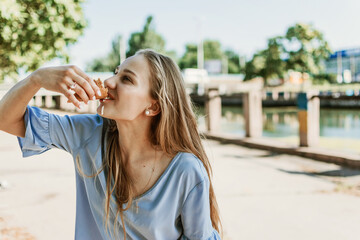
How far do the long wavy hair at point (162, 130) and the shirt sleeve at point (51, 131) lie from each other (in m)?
0.11

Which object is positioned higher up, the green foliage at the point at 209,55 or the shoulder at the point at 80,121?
the green foliage at the point at 209,55

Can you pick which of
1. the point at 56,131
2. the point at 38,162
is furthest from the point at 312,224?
the point at 38,162

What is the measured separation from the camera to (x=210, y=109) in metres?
10.9

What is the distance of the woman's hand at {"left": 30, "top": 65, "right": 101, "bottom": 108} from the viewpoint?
1384 millimetres

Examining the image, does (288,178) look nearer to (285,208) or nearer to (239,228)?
(285,208)

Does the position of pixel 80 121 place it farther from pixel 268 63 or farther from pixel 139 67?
pixel 268 63

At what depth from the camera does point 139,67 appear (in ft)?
5.29

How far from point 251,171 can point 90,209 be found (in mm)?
4820

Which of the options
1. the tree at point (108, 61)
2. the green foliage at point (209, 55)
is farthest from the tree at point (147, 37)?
the green foliage at point (209, 55)

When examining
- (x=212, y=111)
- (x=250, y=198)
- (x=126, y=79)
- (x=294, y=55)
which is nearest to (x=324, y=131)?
(x=212, y=111)

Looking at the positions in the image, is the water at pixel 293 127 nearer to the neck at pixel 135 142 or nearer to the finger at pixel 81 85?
the neck at pixel 135 142

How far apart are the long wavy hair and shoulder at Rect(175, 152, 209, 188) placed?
8cm

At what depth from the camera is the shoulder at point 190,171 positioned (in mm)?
1492

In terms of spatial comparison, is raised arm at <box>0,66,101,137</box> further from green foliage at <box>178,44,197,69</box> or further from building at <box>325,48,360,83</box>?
green foliage at <box>178,44,197,69</box>
